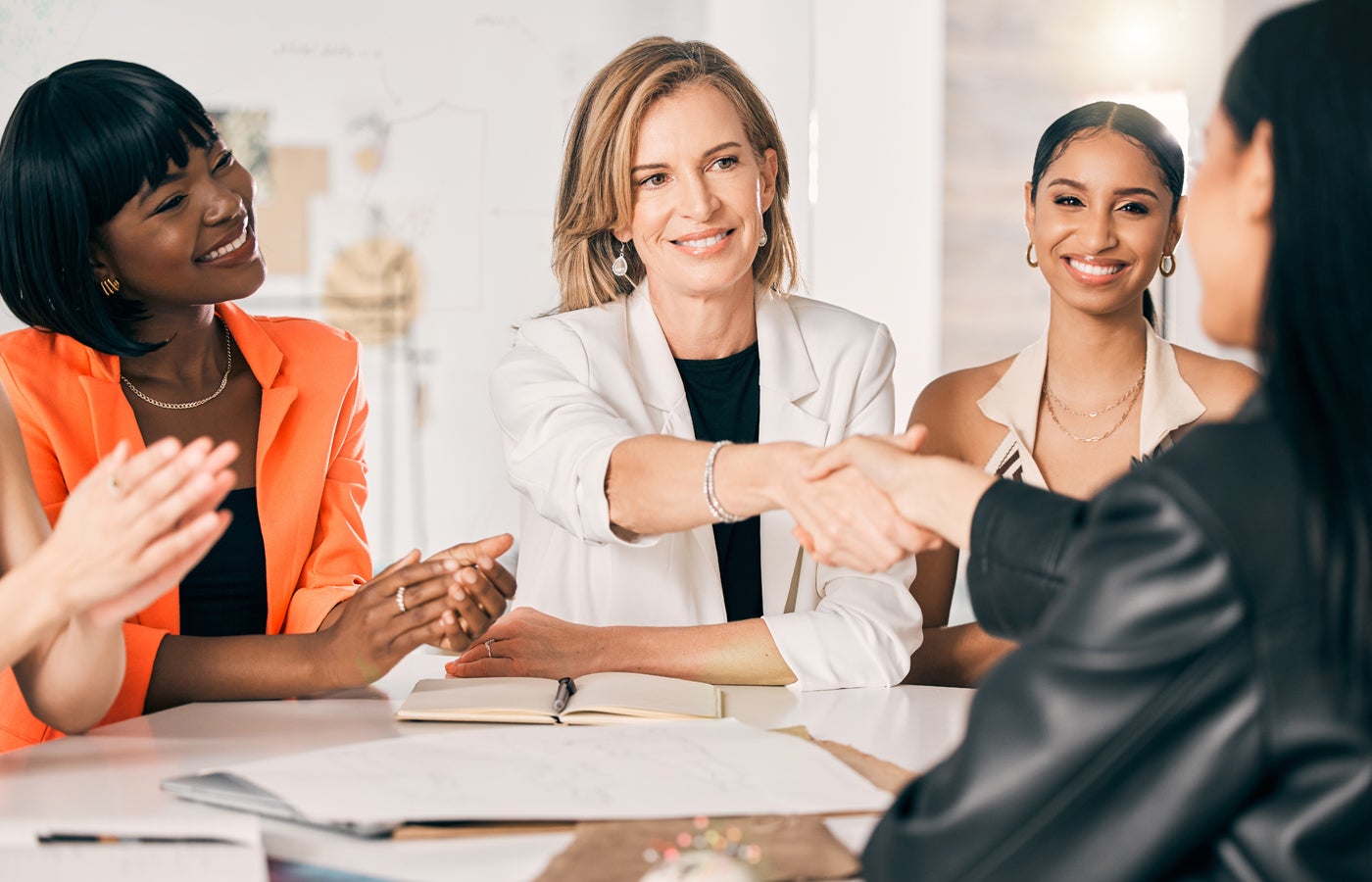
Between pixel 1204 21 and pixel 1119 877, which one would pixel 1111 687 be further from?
pixel 1204 21

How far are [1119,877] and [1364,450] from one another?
0.97ft

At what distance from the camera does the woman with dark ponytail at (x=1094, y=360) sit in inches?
85.0

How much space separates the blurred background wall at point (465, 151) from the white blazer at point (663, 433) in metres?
1.63

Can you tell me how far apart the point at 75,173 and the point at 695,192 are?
3.01 ft

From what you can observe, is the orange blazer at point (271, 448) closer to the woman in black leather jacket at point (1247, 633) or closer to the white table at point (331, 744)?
the white table at point (331, 744)

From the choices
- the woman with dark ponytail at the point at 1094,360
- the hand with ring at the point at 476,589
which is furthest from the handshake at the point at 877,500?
the woman with dark ponytail at the point at 1094,360

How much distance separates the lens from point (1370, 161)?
2.46ft

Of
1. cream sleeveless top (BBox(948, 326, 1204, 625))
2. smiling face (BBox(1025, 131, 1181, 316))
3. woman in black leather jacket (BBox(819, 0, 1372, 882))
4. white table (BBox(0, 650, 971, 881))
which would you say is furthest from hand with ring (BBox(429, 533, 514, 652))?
smiling face (BBox(1025, 131, 1181, 316))

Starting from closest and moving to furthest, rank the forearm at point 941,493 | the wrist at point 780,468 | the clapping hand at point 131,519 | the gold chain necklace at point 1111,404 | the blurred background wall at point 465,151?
the clapping hand at point 131,519
the forearm at point 941,493
the wrist at point 780,468
the gold chain necklace at point 1111,404
the blurred background wall at point 465,151

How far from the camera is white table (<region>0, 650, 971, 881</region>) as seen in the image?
1084mm

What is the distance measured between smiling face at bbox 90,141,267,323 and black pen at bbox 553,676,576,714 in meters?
0.87

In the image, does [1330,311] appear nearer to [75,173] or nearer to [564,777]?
[564,777]

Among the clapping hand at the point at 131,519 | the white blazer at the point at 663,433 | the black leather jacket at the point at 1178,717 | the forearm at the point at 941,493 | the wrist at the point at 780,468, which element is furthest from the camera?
the white blazer at the point at 663,433

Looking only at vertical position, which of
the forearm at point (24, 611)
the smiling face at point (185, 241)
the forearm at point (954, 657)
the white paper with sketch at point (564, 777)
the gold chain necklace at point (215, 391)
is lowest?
the forearm at point (954, 657)
